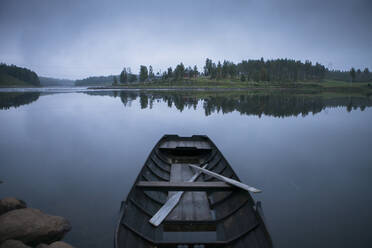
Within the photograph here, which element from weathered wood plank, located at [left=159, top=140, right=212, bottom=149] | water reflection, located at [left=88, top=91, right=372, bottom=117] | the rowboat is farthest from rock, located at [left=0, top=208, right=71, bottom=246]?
water reflection, located at [left=88, top=91, right=372, bottom=117]

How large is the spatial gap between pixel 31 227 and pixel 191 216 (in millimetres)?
5234

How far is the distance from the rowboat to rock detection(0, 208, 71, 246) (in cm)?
303

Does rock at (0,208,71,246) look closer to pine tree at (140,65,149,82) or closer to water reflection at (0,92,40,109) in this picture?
water reflection at (0,92,40,109)

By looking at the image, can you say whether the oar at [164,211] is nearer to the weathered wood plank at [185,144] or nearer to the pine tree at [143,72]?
the weathered wood plank at [185,144]

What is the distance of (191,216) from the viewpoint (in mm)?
7816

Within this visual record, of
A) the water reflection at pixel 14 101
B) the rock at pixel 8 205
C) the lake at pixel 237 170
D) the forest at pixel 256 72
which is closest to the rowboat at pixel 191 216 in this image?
the lake at pixel 237 170

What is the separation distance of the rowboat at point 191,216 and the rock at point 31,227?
303 cm

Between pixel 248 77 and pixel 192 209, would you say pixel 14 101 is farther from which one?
pixel 248 77

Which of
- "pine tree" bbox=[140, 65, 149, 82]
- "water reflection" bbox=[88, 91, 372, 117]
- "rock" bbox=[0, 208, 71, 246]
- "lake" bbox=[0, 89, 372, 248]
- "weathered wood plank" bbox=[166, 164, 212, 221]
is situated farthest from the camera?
"pine tree" bbox=[140, 65, 149, 82]

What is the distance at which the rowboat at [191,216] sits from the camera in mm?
5719

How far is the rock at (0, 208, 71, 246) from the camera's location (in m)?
6.65

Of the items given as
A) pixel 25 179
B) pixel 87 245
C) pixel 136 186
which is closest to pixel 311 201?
pixel 136 186

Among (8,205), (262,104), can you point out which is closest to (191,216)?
(8,205)

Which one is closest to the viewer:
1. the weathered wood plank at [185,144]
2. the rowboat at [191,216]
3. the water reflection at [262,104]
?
the rowboat at [191,216]
